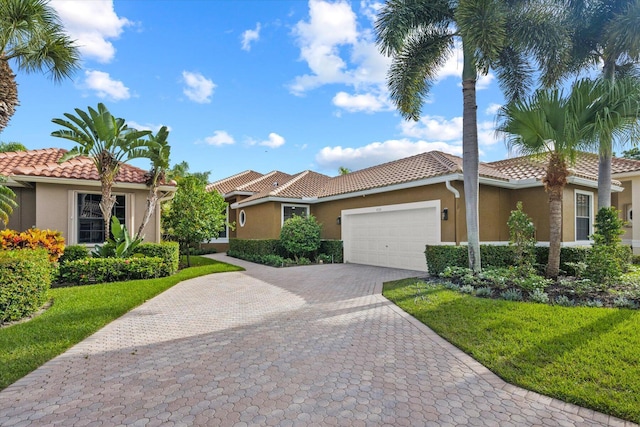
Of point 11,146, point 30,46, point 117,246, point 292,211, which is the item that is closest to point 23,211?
point 117,246

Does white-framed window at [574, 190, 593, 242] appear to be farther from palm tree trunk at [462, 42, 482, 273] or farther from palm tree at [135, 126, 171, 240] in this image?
palm tree at [135, 126, 171, 240]

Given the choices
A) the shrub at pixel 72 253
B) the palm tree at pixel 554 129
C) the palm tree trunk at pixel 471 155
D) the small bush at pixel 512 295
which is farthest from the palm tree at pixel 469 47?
the shrub at pixel 72 253

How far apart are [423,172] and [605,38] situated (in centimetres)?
756

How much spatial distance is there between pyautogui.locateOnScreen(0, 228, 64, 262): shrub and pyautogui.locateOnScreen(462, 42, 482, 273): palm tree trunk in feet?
42.5

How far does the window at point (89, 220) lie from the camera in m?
13.2

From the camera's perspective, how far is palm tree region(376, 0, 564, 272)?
29.1ft

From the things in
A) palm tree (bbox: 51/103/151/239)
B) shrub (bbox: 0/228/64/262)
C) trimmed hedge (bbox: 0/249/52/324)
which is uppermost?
palm tree (bbox: 51/103/151/239)

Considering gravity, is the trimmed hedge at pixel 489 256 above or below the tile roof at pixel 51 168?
below

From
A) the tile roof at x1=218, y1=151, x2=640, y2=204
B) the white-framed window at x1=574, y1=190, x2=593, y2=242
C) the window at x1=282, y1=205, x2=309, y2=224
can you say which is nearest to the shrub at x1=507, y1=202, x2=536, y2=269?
the tile roof at x1=218, y1=151, x2=640, y2=204

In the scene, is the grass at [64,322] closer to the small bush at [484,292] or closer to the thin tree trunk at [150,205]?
the thin tree trunk at [150,205]

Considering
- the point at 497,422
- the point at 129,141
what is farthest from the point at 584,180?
the point at 129,141

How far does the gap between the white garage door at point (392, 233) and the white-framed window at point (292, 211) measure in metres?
3.40

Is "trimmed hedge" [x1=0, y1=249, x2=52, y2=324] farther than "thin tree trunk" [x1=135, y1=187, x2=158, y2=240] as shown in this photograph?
No

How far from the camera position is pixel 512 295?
301 inches
